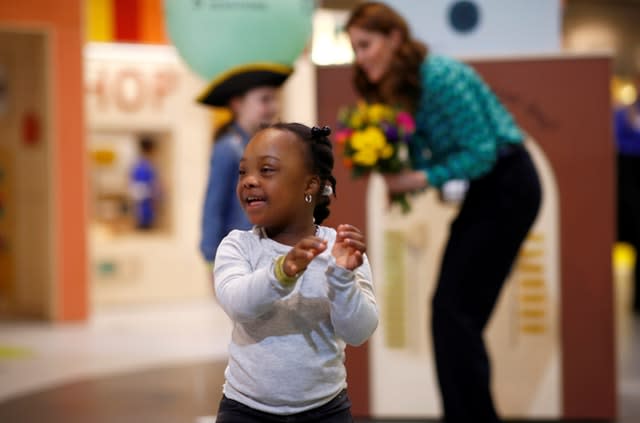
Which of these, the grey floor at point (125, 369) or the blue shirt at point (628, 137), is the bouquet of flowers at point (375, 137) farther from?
the blue shirt at point (628, 137)

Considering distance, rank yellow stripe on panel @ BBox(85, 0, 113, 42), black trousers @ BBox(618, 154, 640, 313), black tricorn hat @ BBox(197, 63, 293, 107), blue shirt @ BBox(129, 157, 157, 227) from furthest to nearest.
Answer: blue shirt @ BBox(129, 157, 157, 227) → yellow stripe on panel @ BBox(85, 0, 113, 42) → black trousers @ BBox(618, 154, 640, 313) → black tricorn hat @ BBox(197, 63, 293, 107)

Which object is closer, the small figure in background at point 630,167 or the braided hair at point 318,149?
the braided hair at point 318,149

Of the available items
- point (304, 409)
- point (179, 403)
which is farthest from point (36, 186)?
point (304, 409)

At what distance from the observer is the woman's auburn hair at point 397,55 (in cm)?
265

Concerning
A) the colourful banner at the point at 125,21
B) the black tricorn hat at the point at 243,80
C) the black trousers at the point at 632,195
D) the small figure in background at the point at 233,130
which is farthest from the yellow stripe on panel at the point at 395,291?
the colourful banner at the point at 125,21

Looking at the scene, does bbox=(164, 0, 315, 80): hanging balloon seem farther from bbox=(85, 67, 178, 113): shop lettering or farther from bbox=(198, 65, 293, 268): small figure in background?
bbox=(85, 67, 178, 113): shop lettering

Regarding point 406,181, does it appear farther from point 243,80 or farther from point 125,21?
point 125,21

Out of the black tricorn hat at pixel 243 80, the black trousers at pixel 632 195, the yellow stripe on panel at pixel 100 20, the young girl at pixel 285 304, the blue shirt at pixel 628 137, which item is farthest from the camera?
the yellow stripe on panel at pixel 100 20

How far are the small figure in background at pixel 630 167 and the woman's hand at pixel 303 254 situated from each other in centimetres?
531

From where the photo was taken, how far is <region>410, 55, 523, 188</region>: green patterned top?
2.64 metres

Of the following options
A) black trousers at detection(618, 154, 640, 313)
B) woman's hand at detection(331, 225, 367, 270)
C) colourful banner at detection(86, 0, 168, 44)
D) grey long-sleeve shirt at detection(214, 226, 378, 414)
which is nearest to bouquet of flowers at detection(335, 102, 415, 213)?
grey long-sleeve shirt at detection(214, 226, 378, 414)

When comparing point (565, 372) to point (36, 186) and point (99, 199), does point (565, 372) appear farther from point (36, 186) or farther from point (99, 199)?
point (99, 199)

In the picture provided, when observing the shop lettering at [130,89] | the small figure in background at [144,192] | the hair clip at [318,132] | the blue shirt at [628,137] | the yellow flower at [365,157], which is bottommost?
the small figure in background at [144,192]

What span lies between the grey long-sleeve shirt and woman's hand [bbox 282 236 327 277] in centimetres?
12
